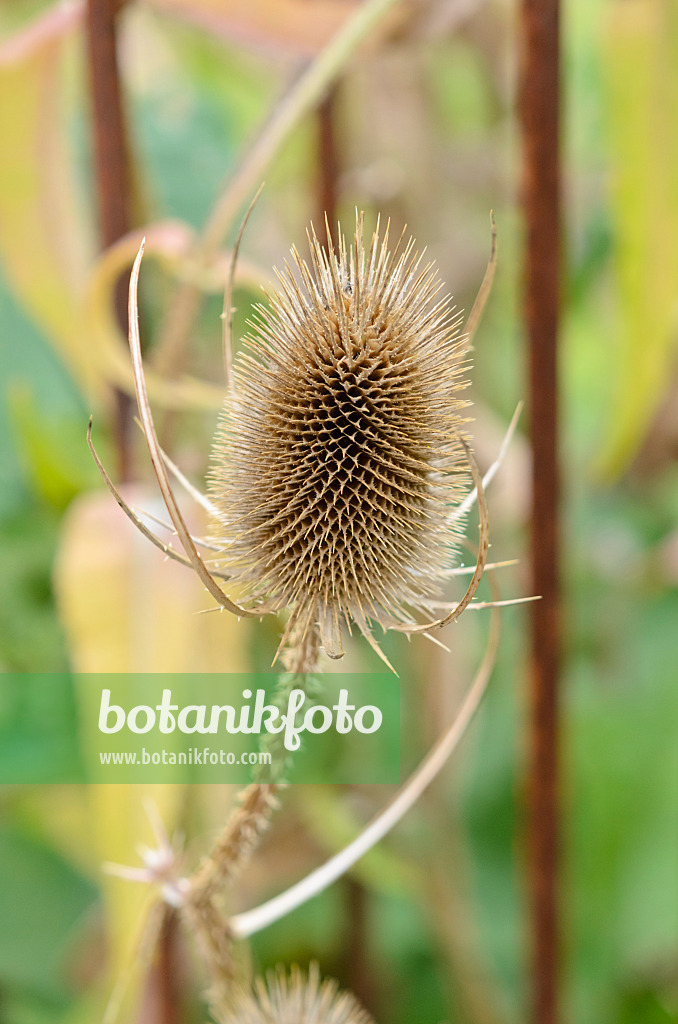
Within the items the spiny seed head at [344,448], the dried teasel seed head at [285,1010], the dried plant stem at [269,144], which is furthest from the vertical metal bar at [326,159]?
the dried teasel seed head at [285,1010]

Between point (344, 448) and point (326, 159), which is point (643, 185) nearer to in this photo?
point (326, 159)

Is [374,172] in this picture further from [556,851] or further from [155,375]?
[556,851]

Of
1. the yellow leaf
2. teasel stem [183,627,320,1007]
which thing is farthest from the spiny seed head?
the yellow leaf

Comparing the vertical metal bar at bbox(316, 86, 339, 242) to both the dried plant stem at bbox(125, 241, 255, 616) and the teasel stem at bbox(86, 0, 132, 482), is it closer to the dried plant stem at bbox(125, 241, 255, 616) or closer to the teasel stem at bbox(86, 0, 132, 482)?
the teasel stem at bbox(86, 0, 132, 482)

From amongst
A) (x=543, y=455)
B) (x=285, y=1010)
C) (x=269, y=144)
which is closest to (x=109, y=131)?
(x=269, y=144)

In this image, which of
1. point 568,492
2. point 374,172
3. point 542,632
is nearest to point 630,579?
point 568,492

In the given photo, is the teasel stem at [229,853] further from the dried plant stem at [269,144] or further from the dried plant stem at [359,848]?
the dried plant stem at [269,144]
